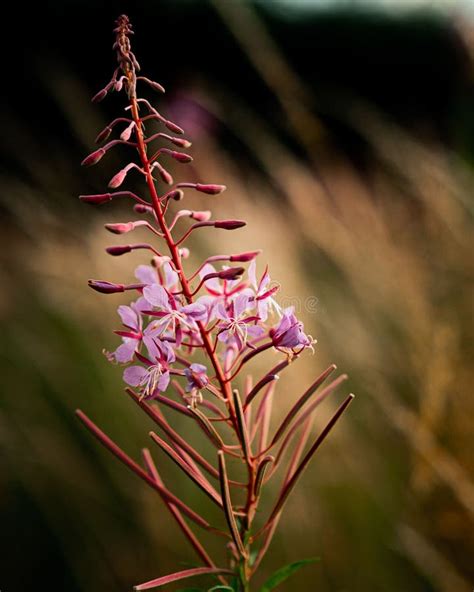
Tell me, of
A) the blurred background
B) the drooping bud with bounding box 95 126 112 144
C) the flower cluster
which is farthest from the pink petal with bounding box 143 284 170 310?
the blurred background

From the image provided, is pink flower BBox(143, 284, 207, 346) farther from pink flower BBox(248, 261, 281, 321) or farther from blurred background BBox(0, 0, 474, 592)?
blurred background BBox(0, 0, 474, 592)

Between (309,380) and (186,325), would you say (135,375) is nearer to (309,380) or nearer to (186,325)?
(186,325)

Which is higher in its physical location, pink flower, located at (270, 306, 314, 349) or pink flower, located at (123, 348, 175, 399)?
pink flower, located at (123, 348, 175, 399)

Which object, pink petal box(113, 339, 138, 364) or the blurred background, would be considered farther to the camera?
the blurred background

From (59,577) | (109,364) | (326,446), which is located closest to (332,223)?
(326,446)

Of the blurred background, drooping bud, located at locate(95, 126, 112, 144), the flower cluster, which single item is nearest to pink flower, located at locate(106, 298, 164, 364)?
the flower cluster

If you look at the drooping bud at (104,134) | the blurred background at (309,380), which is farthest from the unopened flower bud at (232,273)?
the blurred background at (309,380)

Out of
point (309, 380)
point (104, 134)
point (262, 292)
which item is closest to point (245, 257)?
point (262, 292)

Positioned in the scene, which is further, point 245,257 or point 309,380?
point 309,380

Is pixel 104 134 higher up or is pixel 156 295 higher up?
pixel 104 134

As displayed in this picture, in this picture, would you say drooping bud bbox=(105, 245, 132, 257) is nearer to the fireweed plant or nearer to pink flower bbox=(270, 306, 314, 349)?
the fireweed plant

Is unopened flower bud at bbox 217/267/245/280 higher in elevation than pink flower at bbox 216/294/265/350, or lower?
higher
